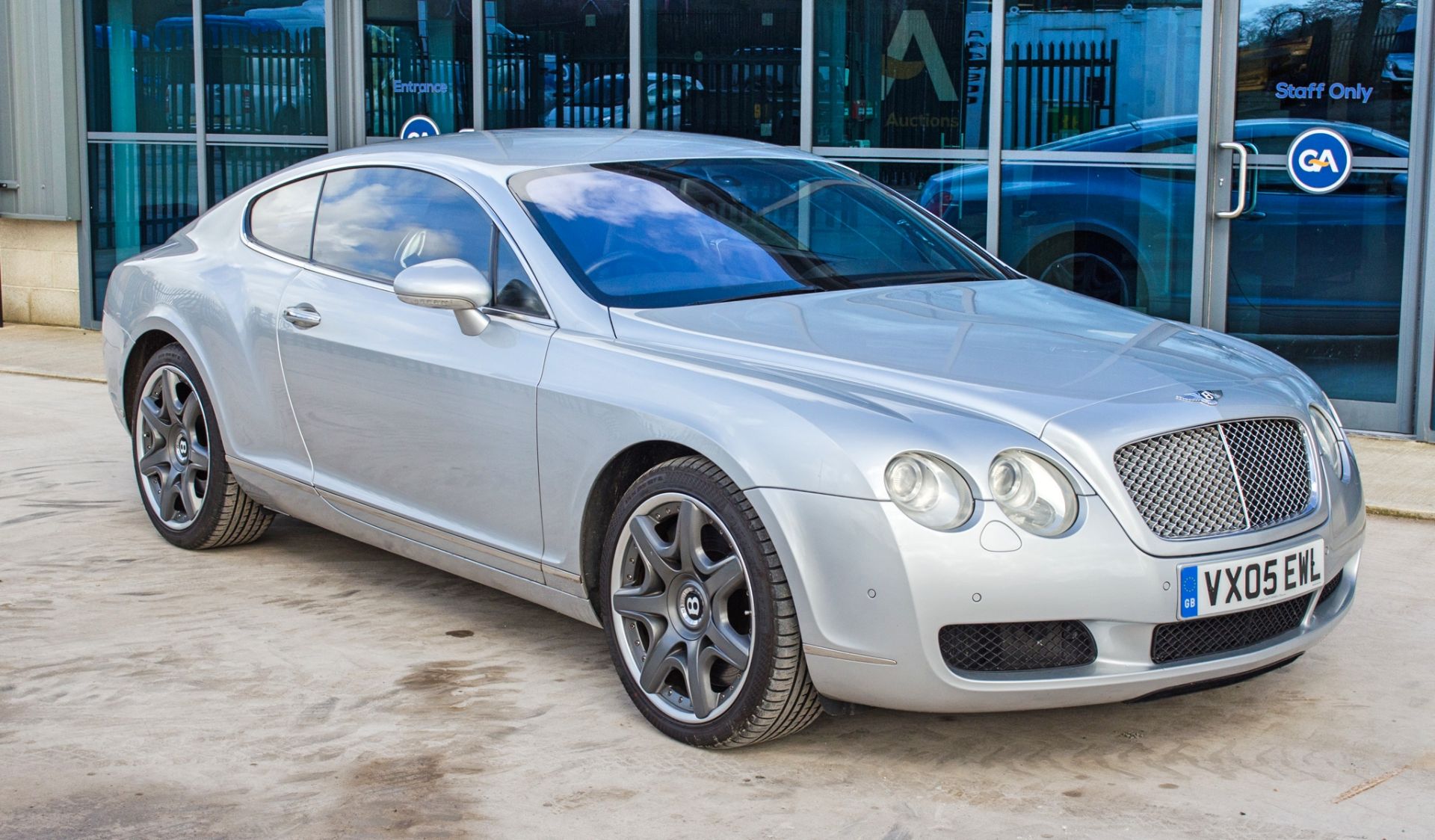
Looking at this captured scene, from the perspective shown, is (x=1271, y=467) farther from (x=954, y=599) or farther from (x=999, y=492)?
(x=954, y=599)

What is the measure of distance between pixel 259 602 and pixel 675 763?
2.04 metres

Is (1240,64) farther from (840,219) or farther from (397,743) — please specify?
(397,743)

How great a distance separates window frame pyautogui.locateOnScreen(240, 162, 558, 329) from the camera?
186 inches

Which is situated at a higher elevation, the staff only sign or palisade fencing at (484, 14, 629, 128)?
palisade fencing at (484, 14, 629, 128)

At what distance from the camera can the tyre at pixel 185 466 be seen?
6.03m

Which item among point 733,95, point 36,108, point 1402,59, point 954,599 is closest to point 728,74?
point 733,95

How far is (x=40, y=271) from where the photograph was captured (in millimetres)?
12688

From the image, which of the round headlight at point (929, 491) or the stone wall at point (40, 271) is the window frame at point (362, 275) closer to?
the round headlight at point (929, 491)

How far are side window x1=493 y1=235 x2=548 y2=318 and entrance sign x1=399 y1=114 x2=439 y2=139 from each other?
6.88 meters

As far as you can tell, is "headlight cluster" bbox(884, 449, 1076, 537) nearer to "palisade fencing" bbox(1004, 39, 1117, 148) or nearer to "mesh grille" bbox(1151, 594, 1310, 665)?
"mesh grille" bbox(1151, 594, 1310, 665)

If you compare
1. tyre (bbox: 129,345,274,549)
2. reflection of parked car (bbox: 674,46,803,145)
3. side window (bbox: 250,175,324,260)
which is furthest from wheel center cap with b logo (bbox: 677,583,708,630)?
reflection of parked car (bbox: 674,46,803,145)

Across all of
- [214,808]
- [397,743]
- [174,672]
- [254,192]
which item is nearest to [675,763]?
[397,743]

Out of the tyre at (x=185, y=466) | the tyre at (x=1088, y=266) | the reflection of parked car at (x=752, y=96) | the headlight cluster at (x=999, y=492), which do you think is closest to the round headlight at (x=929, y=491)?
the headlight cluster at (x=999, y=492)

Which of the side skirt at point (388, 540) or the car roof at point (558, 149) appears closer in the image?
the side skirt at point (388, 540)
